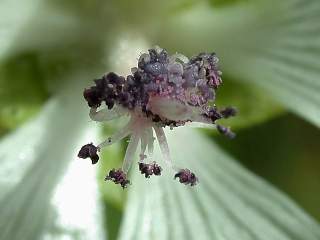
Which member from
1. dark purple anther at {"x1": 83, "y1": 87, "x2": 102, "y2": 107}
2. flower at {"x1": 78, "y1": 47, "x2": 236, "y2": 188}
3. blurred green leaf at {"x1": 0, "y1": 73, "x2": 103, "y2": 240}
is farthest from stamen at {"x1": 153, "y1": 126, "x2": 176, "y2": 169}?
blurred green leaf at {"x1": 0, "y1": 73, "x2": 103, "y2": 240}

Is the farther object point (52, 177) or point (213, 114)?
point (52, 177)

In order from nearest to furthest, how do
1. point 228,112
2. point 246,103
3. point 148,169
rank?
point 148,169 < point 228,112 < point 246,103

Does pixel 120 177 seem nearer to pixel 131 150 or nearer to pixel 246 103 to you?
pixel 131 150

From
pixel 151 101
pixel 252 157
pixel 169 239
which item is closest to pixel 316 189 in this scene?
pixel 252 157

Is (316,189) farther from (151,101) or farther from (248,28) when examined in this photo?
(151,101)

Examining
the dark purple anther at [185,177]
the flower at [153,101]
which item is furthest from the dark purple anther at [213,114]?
the dark purple anther at [185,177]

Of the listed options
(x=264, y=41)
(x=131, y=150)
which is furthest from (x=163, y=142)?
(x=264, y=41)

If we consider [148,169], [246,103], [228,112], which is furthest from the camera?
[246,103]
